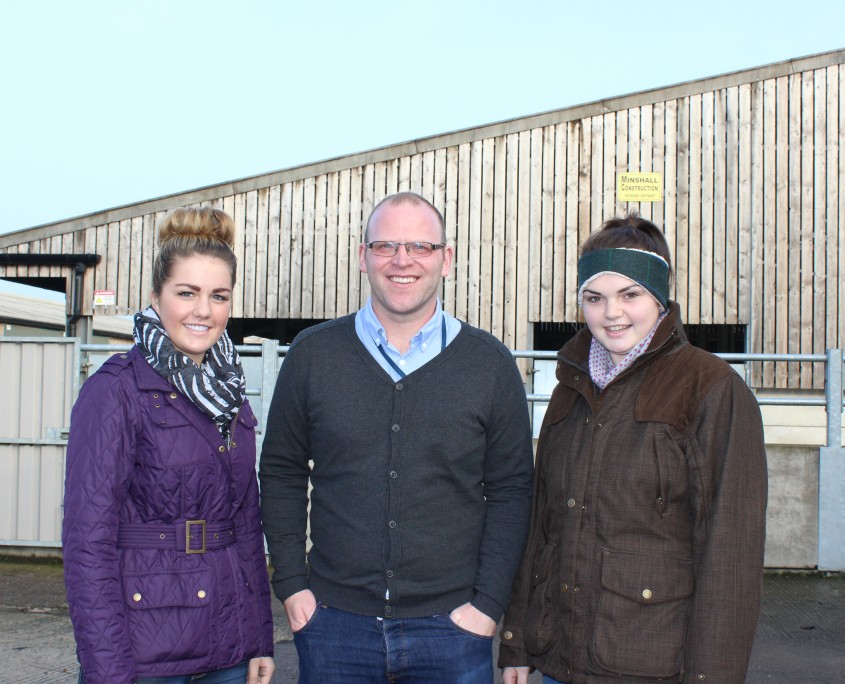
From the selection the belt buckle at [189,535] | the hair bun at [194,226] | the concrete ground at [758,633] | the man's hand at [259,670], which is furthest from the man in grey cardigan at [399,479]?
the concrete ground at [758,633]

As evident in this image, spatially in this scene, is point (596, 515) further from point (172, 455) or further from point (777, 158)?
point (777, 158)

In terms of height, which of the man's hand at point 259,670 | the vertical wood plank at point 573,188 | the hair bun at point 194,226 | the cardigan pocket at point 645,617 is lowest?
the man's hand at point 259,670

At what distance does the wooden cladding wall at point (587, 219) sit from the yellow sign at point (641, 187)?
105mm

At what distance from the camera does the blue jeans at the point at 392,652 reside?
2535 millimetres

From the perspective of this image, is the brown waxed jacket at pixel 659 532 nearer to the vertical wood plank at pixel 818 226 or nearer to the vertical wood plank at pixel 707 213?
the vertical wood plank at pixel 707 213

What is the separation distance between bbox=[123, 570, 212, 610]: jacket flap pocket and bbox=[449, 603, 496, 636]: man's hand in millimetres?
754

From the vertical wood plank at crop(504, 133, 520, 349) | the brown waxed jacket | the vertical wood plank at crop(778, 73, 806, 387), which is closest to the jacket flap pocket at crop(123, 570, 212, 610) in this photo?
the brown waxed jacket

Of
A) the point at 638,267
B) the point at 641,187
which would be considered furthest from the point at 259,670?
the point at 641,187

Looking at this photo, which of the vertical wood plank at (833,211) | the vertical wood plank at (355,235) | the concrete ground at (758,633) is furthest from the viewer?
the vertical wood plank at (355,235)

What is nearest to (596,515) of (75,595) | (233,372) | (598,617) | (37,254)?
(598,617)

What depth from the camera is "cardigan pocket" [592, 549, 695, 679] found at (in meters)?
2.22

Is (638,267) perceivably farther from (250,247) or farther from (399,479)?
(250,247)

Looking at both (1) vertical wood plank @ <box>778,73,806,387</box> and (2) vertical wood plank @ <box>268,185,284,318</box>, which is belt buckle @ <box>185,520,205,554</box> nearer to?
(2) vertical wood plank @ <box>268,185,284,318</box>

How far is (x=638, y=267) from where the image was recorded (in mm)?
2459
